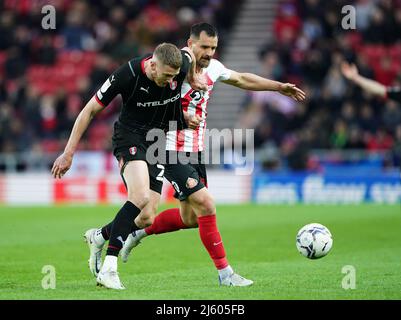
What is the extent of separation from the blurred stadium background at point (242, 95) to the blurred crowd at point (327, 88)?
0.03m

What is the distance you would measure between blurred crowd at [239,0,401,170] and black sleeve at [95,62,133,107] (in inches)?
497

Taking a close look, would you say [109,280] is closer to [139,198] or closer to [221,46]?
[139,198]

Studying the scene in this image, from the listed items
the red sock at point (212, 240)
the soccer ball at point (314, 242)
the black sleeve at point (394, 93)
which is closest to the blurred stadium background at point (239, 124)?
the soccer ball at point (314, 242)

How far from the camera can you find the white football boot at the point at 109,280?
24.1 feet

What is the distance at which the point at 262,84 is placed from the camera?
8.56m

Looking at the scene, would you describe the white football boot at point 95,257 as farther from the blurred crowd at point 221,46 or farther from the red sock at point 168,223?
the blurred crowd at point 221,46

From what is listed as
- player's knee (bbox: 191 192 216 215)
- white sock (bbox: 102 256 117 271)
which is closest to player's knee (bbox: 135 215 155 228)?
player's knee (bbox: 191 192 216 215)

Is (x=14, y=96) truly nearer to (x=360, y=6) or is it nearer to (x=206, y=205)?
(x=360, y=6)

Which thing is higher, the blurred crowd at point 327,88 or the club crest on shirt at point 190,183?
the blurred crowd at point 327,88

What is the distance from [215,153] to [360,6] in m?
5.41

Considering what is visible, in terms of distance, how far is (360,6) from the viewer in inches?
875

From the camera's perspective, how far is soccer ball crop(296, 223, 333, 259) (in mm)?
8281

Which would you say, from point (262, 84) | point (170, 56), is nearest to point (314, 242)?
point (262, 84)

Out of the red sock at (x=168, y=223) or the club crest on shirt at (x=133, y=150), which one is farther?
the red sock at (x=168, y=223)
